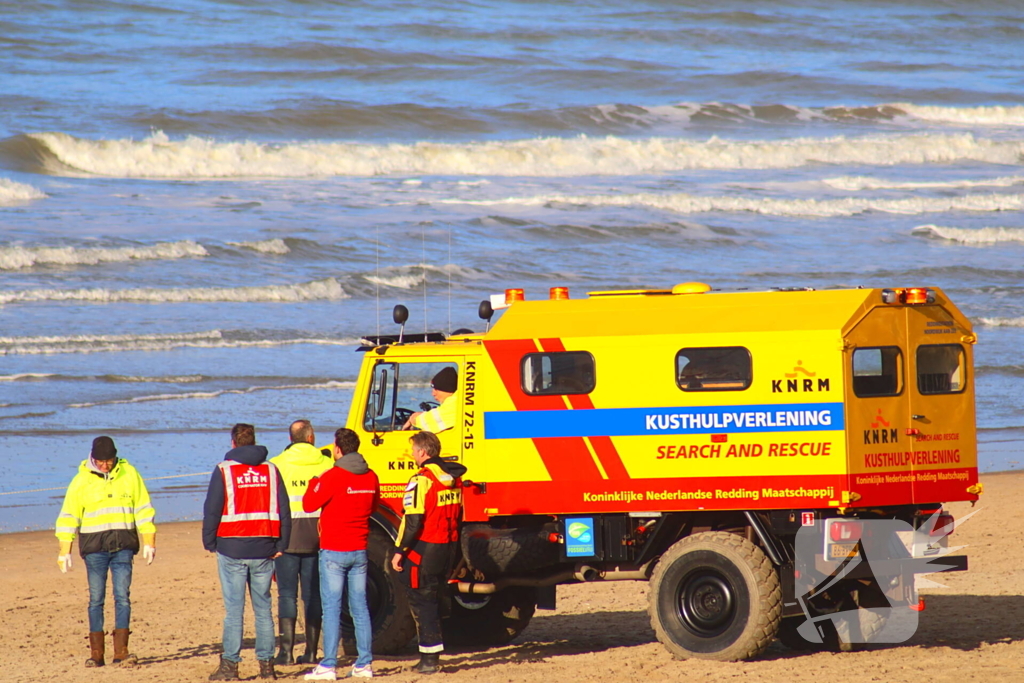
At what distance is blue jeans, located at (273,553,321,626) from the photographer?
916cm

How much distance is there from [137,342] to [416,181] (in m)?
18.8

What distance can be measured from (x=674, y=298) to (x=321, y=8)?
51.0 meters

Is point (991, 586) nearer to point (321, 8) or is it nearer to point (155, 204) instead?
point (155, 204)

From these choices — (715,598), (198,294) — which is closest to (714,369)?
(715,598)

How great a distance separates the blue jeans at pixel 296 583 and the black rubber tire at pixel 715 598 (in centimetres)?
254

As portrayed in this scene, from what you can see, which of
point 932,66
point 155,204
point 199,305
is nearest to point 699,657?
point 199,305

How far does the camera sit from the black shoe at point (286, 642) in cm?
919

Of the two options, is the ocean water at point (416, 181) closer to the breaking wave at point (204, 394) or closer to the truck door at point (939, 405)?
the breaking wave at point (204, 394)

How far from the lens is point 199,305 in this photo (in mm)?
28766

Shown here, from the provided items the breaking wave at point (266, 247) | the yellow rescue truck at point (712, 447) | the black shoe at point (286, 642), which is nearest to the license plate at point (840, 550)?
the yellow rescue truck at point (712, 447)

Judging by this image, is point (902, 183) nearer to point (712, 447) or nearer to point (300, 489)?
point (712, 447)

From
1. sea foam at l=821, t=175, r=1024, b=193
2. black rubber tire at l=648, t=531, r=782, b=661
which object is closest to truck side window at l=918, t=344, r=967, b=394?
black rubber tire at l=648, t=531, r=782, b=661

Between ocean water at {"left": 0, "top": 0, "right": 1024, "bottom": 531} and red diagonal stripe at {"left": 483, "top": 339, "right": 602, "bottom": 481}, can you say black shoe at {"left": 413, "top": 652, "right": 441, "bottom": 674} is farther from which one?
ocean water at {"left": 0, "top": 0, "right": 1024, "bottom": 531}

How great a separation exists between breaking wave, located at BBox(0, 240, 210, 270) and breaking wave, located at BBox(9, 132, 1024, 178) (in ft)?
32.9
